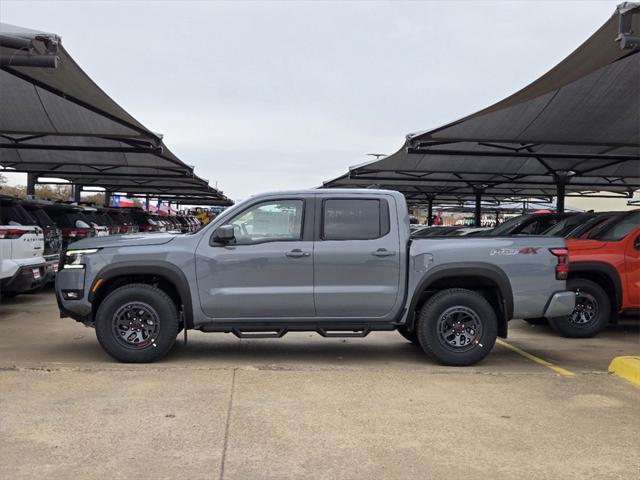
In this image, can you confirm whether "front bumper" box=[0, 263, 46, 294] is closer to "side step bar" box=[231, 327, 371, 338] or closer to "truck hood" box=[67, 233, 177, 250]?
"truck hood" box=[67, 233, 177, 250]

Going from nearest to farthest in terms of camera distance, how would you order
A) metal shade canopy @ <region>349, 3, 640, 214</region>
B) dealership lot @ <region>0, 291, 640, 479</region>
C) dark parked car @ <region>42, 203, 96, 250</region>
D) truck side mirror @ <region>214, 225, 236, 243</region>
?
dealership lot @ <region>0, 291, 640, 479</region>
truck side mirror @ <region>214, 225, 236, 243</region>
metal shade canopy @ <region>349, 3, 640, 214</region>
dark parked car @ <region>42, 203, 96, 250</region>

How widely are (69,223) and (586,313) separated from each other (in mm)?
10312

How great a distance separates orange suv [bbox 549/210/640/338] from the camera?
8977 millimetres

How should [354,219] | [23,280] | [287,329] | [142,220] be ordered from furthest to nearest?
[142,220], [23,280], [354,219], [287,329]

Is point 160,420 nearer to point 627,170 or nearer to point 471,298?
point 471,298

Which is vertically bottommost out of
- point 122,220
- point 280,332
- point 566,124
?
point 280,332

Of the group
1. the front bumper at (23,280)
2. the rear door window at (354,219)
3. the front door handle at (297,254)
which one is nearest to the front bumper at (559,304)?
the rear door window at (354,219)

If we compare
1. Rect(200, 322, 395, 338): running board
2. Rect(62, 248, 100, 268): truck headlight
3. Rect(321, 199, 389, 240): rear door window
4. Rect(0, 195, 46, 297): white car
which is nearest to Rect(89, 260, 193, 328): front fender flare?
Rect(62, 248, 100, 268): truck headlight

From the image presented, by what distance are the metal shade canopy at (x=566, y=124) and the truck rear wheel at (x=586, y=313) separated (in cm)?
299

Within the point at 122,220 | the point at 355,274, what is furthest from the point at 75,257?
the point at 122,220

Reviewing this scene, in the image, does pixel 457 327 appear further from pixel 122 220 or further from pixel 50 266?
pixel 122 220

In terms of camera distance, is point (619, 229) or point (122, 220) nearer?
point (619, 229)

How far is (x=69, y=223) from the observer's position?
1367 centimetres

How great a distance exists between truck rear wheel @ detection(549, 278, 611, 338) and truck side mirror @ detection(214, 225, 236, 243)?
16.4 feet
